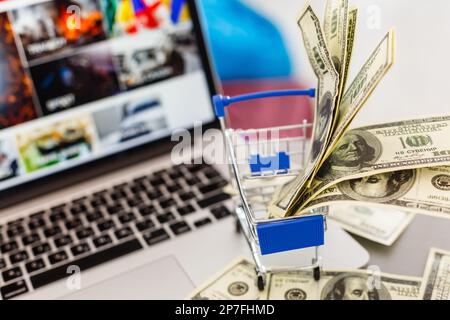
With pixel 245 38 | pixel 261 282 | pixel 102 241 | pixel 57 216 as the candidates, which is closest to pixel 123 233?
pixel 102 241

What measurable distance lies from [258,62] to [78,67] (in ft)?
1.32

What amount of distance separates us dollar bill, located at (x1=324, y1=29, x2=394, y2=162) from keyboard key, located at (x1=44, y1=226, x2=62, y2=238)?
0.47 m

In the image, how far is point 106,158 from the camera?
0.94 m

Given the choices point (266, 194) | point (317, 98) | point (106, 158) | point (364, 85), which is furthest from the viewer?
point (106, 158)

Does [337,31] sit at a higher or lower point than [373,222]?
higher

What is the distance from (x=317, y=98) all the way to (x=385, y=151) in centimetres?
10

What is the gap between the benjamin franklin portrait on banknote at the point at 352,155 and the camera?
0.59 m

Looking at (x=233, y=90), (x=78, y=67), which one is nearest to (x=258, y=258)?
(x=78, y=67)

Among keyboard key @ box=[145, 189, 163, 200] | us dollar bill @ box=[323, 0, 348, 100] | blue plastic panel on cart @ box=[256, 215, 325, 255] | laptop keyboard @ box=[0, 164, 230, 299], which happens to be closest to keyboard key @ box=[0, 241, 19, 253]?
laptop keyboard @ box=[0, 164, 230, 299]

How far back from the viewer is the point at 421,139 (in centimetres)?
63

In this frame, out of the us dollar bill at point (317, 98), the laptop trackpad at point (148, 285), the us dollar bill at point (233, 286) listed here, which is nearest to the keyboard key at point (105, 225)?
the laptop trackpad at point (148, 285)

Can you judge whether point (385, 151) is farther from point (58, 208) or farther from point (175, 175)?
point (58, 208)

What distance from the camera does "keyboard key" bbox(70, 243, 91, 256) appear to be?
0.79m

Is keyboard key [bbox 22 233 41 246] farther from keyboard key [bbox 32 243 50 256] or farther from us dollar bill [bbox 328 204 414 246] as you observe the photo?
us dollar bill [bbox 328 204 414 246]
